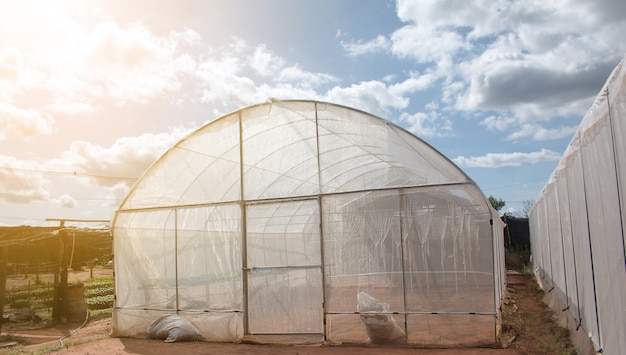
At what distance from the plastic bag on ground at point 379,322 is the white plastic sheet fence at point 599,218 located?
2698 mm

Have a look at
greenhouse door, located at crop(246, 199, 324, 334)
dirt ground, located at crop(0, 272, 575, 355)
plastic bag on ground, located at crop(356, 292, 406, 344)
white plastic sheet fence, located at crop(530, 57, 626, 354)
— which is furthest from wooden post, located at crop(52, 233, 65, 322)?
white plastic sheet fence, located at crop(530, 57, 626, 354)

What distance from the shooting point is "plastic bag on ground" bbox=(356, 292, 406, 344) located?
809 cm

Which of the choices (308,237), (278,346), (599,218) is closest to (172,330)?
(278,346)

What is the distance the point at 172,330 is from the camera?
930cm

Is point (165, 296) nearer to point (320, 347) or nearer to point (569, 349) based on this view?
point (320, 347)

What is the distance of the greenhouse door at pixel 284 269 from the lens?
8.77 metres

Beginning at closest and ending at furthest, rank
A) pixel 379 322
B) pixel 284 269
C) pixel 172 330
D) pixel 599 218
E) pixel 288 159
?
1. pixel 599 218
2. pixel 379 322
3. pixel 284 269
4. pixel 172 330
5. pixel 288 159

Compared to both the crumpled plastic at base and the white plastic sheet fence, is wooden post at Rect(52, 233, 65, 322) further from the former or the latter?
the white plastic sheet fence

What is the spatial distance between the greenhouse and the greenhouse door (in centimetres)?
2

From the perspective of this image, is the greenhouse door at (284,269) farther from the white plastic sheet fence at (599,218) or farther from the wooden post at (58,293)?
the wooden post at (58,293)

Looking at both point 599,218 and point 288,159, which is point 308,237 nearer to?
point 288,159

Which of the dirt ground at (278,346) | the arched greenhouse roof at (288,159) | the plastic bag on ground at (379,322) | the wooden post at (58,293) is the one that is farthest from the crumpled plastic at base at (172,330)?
the wooden post at (58,293)

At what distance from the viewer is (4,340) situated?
1052cm

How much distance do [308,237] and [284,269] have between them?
2.54ft
